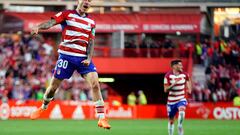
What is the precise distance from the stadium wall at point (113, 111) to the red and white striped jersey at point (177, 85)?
15.6 m

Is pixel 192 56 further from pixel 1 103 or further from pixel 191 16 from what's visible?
pixel 1 103

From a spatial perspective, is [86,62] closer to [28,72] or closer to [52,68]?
[28,72]

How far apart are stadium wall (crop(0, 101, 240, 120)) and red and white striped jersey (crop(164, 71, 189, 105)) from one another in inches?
615

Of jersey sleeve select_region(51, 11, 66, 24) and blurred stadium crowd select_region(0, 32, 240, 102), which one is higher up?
jersey sleeve select_region(51, 11, 66, 24)

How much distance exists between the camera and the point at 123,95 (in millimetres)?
48844

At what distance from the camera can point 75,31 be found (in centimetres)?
1612

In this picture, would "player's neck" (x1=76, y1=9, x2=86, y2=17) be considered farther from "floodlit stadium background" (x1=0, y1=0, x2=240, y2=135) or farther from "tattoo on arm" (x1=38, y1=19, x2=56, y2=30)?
"floodlit stadium background" (x1=0, y1=0, x2=240, y2=135)

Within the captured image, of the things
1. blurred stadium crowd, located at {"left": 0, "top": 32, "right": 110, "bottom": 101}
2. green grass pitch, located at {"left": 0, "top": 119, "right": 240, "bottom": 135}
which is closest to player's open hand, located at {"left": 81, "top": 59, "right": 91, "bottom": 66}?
green grass pitch, located at {"left": 0, "top": 119, "right": 240, "bottom": 135}

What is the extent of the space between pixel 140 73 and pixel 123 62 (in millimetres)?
1666

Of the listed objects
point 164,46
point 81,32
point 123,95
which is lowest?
point 123,95

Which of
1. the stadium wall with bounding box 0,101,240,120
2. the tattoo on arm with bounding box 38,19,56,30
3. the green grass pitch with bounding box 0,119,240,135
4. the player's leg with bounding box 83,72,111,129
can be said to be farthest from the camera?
the stadium wall with bounding box 0,101,240,120

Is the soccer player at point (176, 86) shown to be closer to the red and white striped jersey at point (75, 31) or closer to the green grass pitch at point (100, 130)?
the green grass pitch at point (100, 130)

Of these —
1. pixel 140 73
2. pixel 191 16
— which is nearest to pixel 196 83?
pixel 140 73

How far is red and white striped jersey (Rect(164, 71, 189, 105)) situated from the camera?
2191cm
